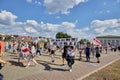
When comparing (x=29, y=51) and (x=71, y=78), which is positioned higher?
(x=29, y=51)

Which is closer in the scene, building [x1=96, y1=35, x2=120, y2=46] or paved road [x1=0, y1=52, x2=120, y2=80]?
paved road [x1=0, y1=52, x2=120, y2=80]

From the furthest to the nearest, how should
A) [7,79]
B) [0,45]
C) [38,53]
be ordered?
[38,53], [0,45], [7,79]

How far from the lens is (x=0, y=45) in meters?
10.6

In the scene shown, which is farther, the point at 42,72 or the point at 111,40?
the point at 111,40

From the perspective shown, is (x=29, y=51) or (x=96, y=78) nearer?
(x=96, y=78)

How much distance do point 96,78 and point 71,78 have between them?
4.42 feet

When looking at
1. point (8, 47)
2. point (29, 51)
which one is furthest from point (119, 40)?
point (29, 51)

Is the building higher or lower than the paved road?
higher

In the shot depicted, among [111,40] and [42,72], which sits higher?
[111,40]

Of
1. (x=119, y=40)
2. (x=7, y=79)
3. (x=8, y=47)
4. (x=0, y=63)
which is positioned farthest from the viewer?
(x=119, y=40)

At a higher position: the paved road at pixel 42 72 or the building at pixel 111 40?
the building at pixel 111 40

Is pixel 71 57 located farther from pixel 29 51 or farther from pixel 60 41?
pixel 60 41

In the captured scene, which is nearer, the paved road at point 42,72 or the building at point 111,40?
the paved road at point 42,72

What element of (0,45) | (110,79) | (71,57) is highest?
(0,45)
